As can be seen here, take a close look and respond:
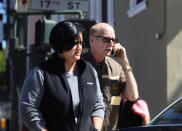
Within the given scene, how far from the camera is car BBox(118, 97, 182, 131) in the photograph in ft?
14.7

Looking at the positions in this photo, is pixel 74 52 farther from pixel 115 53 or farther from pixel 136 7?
pixel 136 7

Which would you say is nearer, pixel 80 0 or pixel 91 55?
pixel 91 55

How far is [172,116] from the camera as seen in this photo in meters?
5.04

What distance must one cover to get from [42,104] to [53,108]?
90 millimetres

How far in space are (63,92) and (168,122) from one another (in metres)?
1.36

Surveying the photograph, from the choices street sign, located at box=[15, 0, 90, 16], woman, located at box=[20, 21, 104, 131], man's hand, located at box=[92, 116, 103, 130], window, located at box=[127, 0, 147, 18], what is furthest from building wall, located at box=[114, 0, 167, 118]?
woman, located at box=[20, 21, 104, 131]

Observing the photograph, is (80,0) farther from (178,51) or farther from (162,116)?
(162,116)

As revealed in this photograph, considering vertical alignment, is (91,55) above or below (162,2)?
below

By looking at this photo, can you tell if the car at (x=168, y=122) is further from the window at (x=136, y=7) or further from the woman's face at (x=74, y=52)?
the window at (x=136, y=7)

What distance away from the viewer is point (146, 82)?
440 inches

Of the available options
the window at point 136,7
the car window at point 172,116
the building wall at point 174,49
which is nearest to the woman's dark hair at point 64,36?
the car window at point 172,116

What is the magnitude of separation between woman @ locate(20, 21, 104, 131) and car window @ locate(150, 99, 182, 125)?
93cm

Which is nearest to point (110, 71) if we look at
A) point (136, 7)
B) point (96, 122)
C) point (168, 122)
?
point (168, 122)

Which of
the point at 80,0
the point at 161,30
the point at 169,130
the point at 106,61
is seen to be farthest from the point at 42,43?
the point at 169,130
